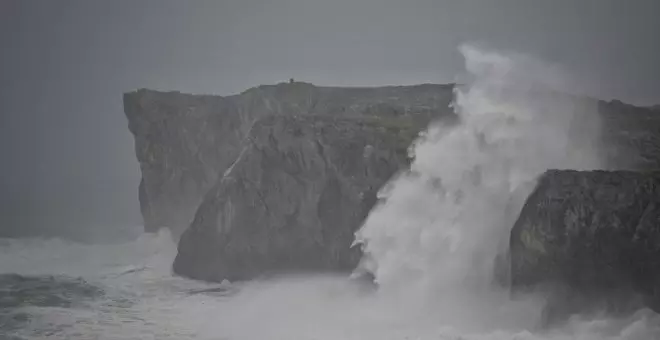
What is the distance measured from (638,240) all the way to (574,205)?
0.79 m

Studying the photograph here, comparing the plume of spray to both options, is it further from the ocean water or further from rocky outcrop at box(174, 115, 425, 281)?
rocky outcrop at box(174, 115, 425, 281)

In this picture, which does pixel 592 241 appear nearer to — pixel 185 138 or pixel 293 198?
A: pixel 293 198

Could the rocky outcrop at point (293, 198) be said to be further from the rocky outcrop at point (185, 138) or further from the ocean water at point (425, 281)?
the rocky outcrop at point (185, 138)

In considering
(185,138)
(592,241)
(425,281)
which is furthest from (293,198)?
(592,241)

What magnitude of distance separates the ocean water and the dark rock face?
234 mm

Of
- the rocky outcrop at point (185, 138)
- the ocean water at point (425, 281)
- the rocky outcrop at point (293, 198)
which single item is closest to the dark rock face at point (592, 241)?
the ocean water at point (425, 281)

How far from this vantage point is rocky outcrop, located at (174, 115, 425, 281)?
11.7 meters

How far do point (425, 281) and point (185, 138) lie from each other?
8376mm

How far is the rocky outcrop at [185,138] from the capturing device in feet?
51.0

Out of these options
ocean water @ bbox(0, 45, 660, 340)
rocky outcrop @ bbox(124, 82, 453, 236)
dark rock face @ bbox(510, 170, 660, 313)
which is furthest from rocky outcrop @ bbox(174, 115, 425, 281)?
dark rock face @ bbox(510, 170, 660, 313)

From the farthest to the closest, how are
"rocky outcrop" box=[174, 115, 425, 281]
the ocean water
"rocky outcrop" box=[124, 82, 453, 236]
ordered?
"rocky outcrop" box=[124, 82, 453, 236], "rocky outcrop" box=[174, 115, 425, 281], the ocean water

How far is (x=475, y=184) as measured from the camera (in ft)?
31.8

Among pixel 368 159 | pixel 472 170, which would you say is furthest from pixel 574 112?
pixel 368 159

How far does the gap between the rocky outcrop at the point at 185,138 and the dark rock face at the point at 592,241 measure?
783cm
